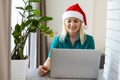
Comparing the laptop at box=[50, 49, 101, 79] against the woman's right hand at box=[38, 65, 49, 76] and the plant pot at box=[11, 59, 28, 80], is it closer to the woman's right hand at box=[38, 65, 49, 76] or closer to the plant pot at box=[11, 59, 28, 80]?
the woman's right hand at box=[38, 65, 49, 76]

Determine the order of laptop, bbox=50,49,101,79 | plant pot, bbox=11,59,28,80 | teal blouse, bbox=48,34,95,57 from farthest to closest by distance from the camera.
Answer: teal blouse, bbox=48,34,95,57, laptop, bbox=50,49,101,79, plant pot, bbox=11,59,28,80

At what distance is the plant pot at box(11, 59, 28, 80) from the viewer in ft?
4.12

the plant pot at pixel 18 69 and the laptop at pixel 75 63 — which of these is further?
the laptop at pixel 75 63

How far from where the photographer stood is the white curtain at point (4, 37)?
0.83 metres

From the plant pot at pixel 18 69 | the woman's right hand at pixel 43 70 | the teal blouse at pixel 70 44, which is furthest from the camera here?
the teal blouse at pixel 70 44

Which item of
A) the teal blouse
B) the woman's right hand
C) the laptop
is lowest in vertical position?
the woman's right hand

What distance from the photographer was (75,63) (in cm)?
149

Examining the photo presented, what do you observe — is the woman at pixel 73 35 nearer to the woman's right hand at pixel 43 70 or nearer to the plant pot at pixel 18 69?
the woman's right hand at pixel 43 70

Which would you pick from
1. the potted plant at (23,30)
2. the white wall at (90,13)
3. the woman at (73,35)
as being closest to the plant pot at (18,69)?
the potted plant at (23,30)

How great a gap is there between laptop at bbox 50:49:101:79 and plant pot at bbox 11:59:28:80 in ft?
0.89

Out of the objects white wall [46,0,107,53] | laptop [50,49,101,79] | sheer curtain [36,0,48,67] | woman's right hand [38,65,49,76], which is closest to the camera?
laptop [50,49,101,79]

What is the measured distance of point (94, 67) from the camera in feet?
4.93

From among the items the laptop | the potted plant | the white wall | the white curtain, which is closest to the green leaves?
the potted plant

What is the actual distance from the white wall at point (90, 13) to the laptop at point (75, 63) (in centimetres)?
240
